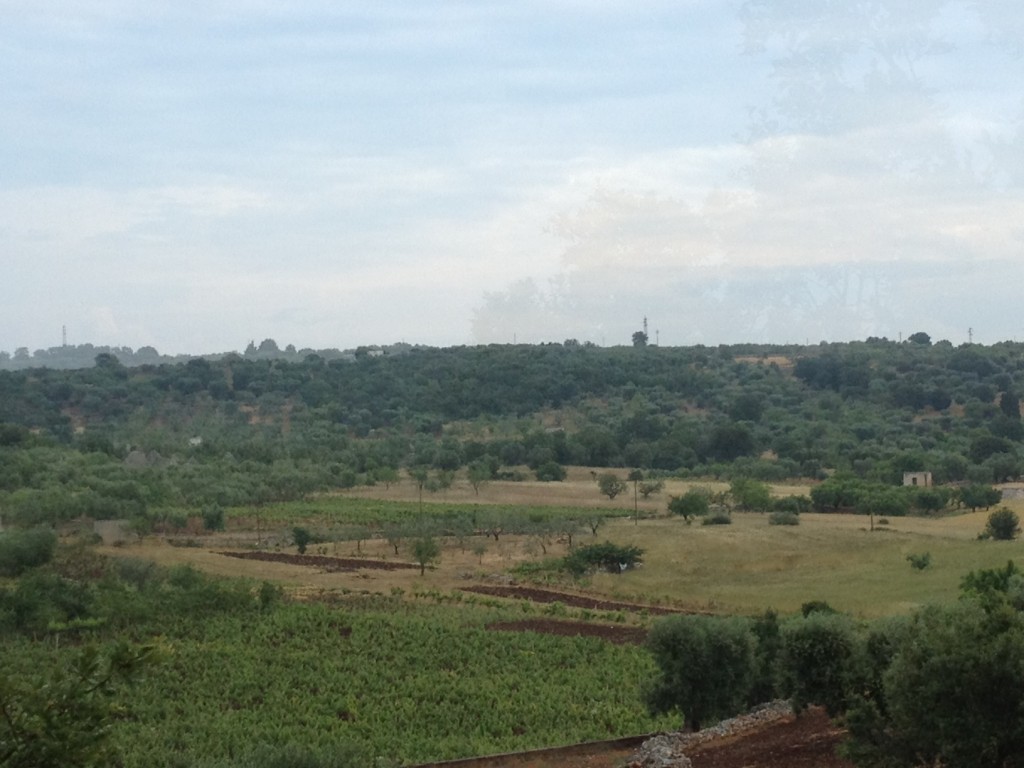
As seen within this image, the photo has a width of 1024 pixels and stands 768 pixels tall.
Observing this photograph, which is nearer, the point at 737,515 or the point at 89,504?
the point at 89,504

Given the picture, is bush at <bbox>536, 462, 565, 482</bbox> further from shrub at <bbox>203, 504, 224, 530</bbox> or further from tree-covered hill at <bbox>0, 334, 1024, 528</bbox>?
shrub at <bbox>203, 504, 224, 530</bbox>

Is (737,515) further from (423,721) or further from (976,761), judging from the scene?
(976,761)

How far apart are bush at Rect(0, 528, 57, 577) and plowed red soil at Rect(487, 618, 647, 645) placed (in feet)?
63.1

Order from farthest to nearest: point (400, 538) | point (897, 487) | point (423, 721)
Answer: point (897, 487) → point (400, 538) → point (423, 721)

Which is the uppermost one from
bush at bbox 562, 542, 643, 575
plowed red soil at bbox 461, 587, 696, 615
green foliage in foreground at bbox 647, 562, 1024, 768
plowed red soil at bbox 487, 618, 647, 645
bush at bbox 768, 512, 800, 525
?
green foliage in foreground at bbox 647, 562, 1024, 768

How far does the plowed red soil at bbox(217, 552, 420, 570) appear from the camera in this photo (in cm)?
5613

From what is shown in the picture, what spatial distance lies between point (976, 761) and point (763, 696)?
1595cm

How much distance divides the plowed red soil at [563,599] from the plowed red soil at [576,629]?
4017mm

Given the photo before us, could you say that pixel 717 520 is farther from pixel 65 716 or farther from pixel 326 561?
pixel 65 716

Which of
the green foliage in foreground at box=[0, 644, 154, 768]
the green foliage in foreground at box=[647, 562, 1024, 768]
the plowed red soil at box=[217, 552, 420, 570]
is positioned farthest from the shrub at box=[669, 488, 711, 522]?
the green foliage in foreground at box=[0, 644, 154, 768]

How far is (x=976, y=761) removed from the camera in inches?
603

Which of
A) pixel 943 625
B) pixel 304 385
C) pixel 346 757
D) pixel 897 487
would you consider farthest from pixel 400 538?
pixel 304 385

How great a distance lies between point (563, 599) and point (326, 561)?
44.0ft

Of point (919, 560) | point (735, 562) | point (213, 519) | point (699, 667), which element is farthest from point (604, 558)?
point (699, 667)
